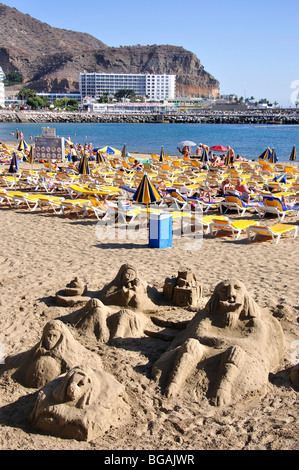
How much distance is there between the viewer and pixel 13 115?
8925 cm

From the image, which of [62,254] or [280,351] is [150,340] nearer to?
[280,351]

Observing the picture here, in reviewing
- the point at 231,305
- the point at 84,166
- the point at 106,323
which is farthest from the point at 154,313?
the point at 84,166

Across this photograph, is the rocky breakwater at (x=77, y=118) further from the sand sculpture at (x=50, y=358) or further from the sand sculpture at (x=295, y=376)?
the sand sculpture at (x=295, y=376)

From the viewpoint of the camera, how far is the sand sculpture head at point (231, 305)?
160 inches

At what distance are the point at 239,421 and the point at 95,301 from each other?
6.14ft

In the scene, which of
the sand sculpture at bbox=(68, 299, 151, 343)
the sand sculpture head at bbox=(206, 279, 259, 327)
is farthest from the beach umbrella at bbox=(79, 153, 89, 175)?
the sand sculpture head at bbox=(206, 279, 259, 327)

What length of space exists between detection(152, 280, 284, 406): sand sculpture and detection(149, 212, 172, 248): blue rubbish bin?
143 inches

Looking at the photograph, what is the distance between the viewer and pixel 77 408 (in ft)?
10.6

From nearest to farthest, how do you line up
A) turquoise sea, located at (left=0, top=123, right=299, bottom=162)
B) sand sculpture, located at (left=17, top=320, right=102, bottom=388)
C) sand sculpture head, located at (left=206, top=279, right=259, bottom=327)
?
sand sculpture, located at (left=17, top=320, right=102, bottom=388) → sand sculpture head, located at (left=206, top=279, right=259, bottom=327) → turquoise sea, located at (left=0, top=123, right=299, bottom=162)

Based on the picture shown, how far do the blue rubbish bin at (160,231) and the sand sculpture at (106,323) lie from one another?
3187 mm

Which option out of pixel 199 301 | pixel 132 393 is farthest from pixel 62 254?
pixel 132 393

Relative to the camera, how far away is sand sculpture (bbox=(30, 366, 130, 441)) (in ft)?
10.5

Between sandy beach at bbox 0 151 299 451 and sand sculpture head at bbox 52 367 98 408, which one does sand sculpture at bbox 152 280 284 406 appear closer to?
sandy beach at bbox 0 151 299 451

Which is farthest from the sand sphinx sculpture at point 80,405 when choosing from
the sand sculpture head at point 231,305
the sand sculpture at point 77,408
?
the sand sculpture head at point 231,305
